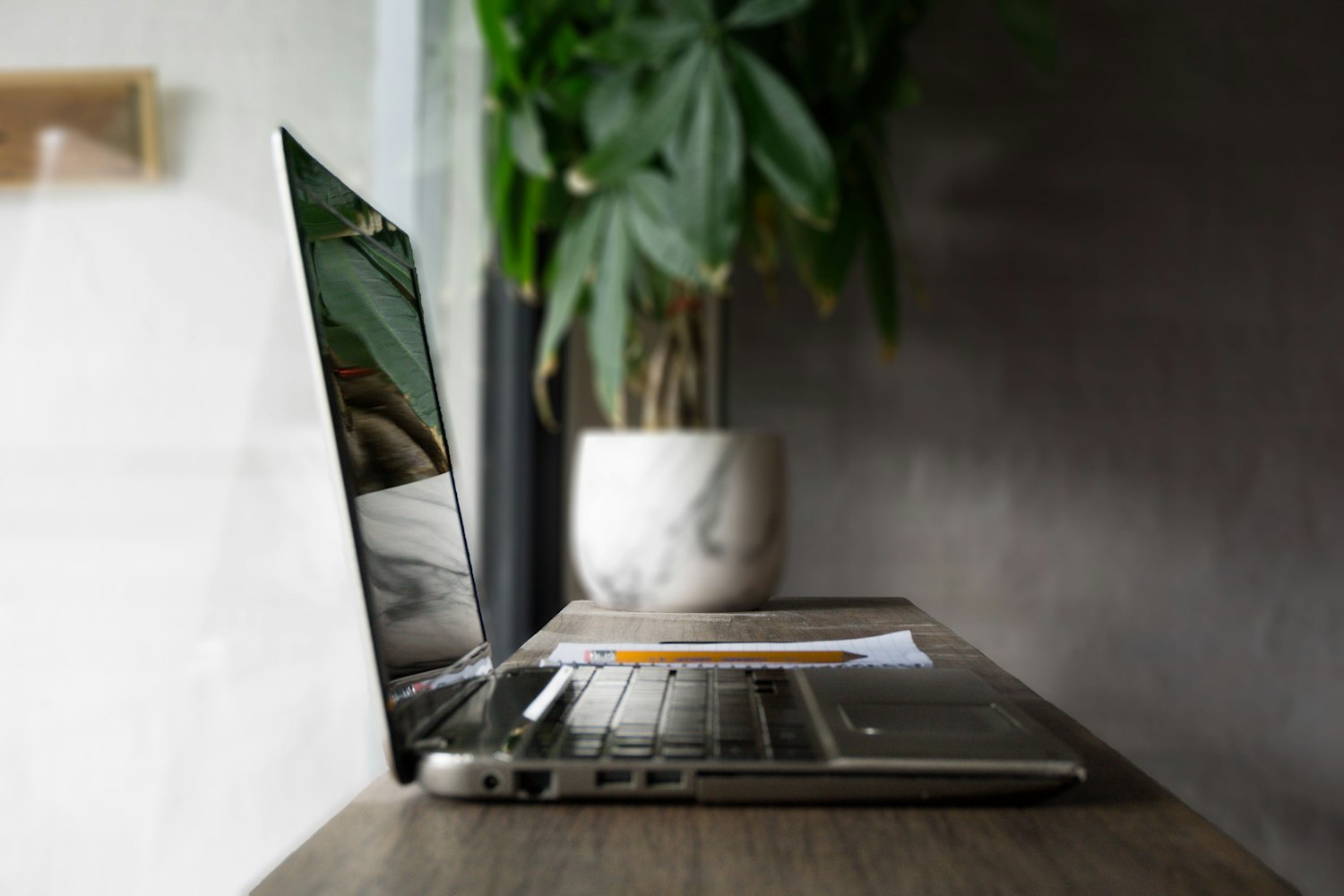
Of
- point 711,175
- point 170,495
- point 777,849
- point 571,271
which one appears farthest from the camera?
point 571,271

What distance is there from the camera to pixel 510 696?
574 millimetres

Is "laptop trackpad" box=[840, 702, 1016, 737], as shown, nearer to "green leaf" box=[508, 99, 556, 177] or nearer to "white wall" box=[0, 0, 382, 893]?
"white wall" box=[0, 0, 382, 893]

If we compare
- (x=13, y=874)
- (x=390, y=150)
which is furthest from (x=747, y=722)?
(x=390, y=150)

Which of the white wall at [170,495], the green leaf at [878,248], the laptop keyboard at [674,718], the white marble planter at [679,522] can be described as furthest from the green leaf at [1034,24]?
the laptop keyboard at [674,718]

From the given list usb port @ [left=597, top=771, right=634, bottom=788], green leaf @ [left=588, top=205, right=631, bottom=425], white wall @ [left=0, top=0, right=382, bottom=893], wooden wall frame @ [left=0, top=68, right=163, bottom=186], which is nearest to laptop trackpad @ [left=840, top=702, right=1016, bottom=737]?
usb port @ [left=597, top=771, right=634, bottom=788]

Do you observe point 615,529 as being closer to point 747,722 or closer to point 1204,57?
point 747,722

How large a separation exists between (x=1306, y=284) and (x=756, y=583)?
159 cm

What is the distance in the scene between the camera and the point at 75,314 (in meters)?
0.63

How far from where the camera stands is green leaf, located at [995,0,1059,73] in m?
1.54

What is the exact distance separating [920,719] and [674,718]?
118 millimetres

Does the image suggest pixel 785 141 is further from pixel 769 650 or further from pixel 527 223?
pixel 769 650

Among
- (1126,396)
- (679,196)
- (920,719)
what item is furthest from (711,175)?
(1126,396)

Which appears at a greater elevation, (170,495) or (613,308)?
(613,308)

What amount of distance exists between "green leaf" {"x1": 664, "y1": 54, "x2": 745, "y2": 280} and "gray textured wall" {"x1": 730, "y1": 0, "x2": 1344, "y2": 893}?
31.1 inches
